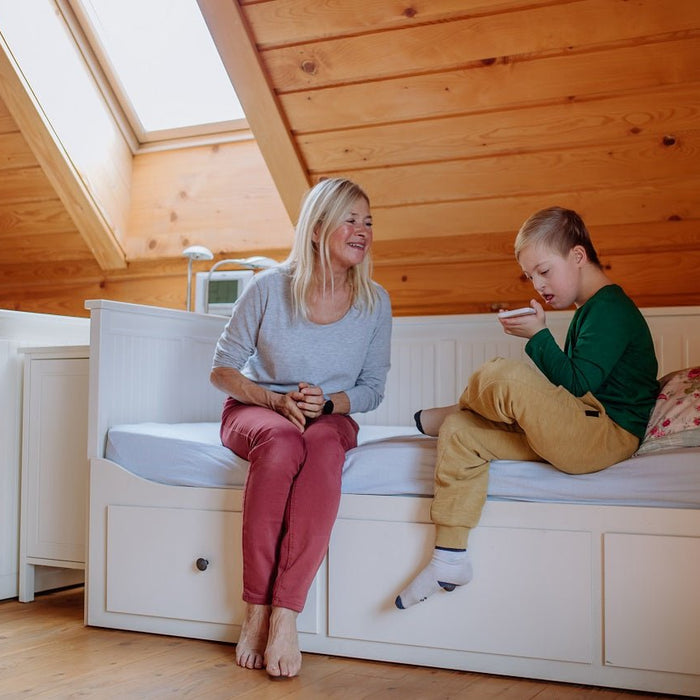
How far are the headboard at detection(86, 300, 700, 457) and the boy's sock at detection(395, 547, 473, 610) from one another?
2.72ft

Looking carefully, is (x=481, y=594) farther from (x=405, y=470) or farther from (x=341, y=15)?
(x=341, y=15)

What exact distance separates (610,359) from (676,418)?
163 mm

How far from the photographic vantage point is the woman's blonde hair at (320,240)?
2029 mm

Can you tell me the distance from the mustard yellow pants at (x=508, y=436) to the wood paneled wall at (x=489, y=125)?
0.91 m

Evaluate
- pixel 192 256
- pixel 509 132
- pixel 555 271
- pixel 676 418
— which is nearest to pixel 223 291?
pixel 192 256

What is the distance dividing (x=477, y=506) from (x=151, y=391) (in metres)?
0.96

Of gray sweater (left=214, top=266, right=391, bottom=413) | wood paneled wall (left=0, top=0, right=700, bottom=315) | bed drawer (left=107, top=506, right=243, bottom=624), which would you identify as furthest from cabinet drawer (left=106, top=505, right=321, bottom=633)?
wood paneled wall (left=0, top=0, right=700, bottom=315)

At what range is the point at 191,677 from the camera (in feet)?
5.49

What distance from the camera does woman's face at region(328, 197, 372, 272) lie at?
2.03 metres

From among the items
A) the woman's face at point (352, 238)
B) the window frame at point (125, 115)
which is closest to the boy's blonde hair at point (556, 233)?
the woman's face at point (352, 238)

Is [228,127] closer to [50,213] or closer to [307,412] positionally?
[50,213]

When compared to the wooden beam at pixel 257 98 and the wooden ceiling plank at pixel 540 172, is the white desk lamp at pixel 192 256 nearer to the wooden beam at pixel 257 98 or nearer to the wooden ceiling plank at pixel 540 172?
the wooden beam at pixel 257 98

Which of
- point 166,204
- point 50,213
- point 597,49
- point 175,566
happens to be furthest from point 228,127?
point 175,566

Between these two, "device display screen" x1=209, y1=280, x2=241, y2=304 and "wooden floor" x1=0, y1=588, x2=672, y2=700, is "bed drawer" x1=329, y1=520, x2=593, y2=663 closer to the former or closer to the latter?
"wooden floor" x1=0, y1=588, x2=672, y2=700
